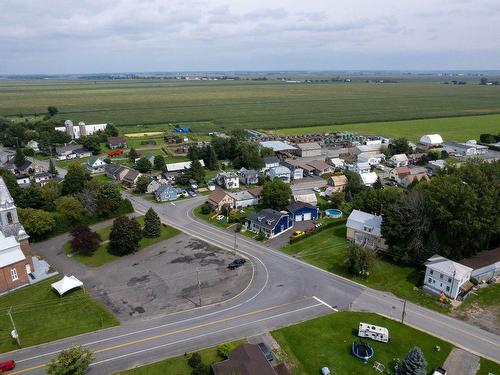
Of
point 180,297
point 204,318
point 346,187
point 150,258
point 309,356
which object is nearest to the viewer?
point 309,356

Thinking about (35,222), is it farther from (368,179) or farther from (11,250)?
(368,179)

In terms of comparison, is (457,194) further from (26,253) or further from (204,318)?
(26,253)

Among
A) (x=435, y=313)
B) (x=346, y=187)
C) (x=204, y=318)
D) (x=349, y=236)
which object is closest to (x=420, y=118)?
(x=346, y=187)

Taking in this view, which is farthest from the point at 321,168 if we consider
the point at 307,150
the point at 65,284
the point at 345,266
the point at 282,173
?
the point at 65,284

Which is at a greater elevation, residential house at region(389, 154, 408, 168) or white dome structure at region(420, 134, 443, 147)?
white dome structure at region(420, 134, 443, 147)

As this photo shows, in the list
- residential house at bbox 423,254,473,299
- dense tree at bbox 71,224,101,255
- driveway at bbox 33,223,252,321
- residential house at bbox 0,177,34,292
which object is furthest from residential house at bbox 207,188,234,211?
residential house at bbox 423,254,473,299

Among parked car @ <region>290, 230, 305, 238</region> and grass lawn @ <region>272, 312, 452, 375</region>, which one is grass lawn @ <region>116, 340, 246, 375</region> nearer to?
grass lawn @ <region>272, 312, 452, 375</region>

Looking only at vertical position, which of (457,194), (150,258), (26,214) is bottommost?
(150,258)
